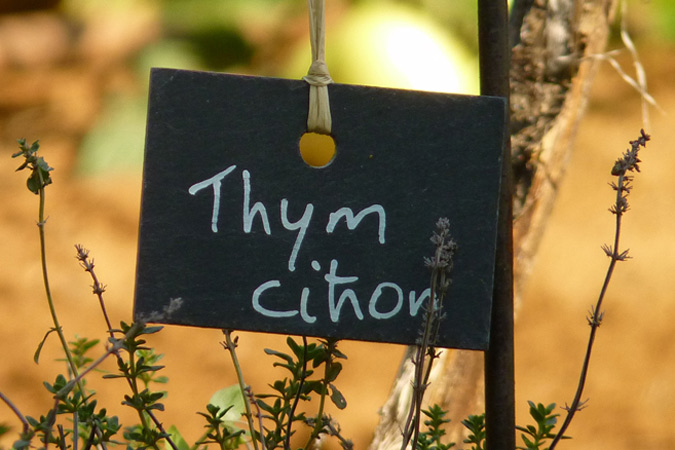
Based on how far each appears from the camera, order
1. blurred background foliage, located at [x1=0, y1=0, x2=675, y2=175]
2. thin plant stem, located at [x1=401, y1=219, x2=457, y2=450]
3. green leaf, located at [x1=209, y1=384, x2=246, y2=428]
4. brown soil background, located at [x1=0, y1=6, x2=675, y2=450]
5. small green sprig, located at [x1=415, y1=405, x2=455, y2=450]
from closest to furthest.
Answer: thin plant stem, located at [x1=401, y1=219, x2=457, y2=450] → small green sprig, located at [x1=415, y1=405, x2=455, y2=450] → green leaf, located at [x1=209, y1=384, x2=246, y2=428] → brown soil background, located at [x1=0, y1=6, x2=675, y2=450] → blurred background foliage, located at [x1=0, y1=0, x2=675, y2=175]

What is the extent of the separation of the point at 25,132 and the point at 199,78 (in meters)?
3.90

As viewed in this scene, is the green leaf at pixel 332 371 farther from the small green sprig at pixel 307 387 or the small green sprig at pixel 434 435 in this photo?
the small green sprig at pixel 434 435

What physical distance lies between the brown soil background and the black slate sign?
2.07m

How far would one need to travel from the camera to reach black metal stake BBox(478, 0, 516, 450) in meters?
0.74

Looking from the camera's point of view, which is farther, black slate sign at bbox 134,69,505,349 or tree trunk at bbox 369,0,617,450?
tree trunk at bbox 369,0,617,450

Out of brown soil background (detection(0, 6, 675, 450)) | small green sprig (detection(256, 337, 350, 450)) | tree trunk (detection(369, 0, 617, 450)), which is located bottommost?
small green sprig (detection(256, 337, 350, 450))

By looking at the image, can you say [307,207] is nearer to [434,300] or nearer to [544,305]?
[434,300]

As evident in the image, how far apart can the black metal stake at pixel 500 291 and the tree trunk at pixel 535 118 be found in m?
0.31

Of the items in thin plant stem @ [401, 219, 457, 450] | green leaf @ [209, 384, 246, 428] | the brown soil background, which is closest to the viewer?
thin plant stem @ [401, 219, 457, 450]

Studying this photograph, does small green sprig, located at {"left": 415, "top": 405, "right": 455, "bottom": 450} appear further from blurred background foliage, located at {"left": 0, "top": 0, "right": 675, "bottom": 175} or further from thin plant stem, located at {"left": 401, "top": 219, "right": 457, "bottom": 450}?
blurred background foliage, located at {"left": 0, "top": 0, "right": 675, "bottom": 175}

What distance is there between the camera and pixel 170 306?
2.29 ft

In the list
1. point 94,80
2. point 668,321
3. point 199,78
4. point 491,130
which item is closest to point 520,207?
point 491,130

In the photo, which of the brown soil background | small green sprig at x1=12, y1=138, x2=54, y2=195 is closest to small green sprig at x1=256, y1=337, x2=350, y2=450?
small green sprig at x1=12, y1=138, x2=54, y2=195

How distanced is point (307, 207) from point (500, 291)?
0.21 meters
